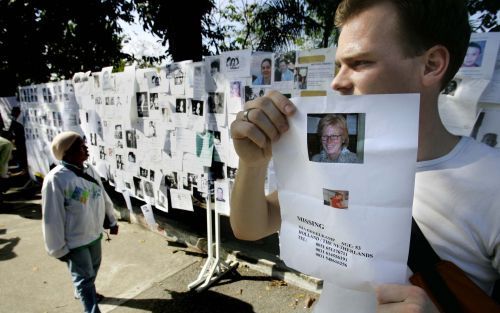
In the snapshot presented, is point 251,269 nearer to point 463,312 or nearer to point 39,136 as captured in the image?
point 463,312

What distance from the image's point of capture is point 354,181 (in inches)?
28.6

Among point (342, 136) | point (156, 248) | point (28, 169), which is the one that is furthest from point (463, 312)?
point (28, 169)

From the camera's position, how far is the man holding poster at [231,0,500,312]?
2.57 ft

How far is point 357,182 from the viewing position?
724 mm

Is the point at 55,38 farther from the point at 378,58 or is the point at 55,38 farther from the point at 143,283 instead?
the point at 378,58

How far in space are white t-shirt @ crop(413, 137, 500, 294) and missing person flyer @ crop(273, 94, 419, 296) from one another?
0.60ft

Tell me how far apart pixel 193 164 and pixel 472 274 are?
2826mm

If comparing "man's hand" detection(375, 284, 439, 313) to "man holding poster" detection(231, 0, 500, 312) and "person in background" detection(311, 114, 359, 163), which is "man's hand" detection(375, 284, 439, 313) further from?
"person in background" detection(311, 114, 359, 163)

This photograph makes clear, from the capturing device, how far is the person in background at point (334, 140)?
28.3 inches

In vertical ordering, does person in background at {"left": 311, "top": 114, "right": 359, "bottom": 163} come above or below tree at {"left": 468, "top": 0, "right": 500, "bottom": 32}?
below

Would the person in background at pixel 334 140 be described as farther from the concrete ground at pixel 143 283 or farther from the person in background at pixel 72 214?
the concrete ground at pixel 143 283

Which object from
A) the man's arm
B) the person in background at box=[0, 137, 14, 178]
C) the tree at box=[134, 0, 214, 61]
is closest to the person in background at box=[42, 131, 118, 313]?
the man's arm

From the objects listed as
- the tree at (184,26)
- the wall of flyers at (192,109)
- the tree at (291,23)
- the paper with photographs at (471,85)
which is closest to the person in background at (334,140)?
the paper with photographs at (471,85)

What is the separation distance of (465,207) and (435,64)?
37 centimetres
